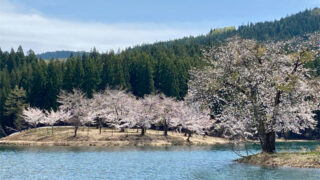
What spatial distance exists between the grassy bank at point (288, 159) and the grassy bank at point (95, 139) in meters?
48.3

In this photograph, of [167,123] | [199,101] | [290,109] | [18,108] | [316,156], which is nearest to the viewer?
[316,156]

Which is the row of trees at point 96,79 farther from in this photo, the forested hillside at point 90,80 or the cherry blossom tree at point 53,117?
the cherry blossom tree at point 53,117

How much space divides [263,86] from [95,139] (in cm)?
5525

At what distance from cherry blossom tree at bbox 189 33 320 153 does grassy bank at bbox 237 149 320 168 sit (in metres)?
1.79

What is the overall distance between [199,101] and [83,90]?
78.7 meters

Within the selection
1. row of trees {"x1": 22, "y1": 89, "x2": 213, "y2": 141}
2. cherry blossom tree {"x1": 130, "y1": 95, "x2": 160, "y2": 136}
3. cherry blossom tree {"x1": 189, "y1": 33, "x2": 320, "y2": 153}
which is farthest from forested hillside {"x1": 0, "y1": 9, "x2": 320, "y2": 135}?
cherry blossom tree {"x1": 189, "y1": 33, "x2": 320, "y2": 153}

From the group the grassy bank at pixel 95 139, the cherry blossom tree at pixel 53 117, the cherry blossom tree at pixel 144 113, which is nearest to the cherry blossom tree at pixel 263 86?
the grassy bank at pixel 95 139

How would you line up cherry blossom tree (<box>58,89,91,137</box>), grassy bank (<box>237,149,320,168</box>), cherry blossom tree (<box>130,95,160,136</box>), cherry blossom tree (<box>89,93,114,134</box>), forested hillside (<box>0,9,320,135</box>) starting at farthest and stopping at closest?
forested hillside (<box>0,9,320,135</box>), cherry blossom tree (<box>89,93,114,134</box>), cherry blossom tree (<box>130,95,160,136</box>), cherry blossom tree (<box>58,89,91,137</box>), grassy bank (<box>237,149,320,168</box>)

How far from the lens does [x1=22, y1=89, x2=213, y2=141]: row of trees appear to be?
96250mm

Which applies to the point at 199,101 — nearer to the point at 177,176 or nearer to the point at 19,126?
the point at 177,176

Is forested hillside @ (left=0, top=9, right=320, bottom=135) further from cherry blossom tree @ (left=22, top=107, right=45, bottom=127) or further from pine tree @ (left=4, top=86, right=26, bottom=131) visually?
cherry blossom tree @ (left=22, top=107, right=45, bottom=127)

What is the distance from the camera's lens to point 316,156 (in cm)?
3556

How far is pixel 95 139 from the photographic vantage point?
289 feet

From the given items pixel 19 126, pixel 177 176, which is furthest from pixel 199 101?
pixel 19 126
